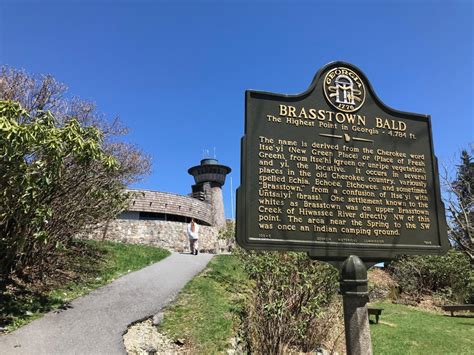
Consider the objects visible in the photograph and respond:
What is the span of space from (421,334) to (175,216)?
29652 mm

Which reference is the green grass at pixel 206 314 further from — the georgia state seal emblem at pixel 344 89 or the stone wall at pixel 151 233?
the stone wall at pixel 151 233

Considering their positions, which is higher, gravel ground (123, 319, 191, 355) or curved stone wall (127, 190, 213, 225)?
curved stone wall (127, 190, 213, 225)

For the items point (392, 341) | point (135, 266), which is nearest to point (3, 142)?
point (135, 266)

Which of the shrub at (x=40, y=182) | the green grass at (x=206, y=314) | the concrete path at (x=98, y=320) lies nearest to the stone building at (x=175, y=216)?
the shrub at (x=40, y=182)

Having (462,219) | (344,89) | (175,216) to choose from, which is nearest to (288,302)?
(344,89)

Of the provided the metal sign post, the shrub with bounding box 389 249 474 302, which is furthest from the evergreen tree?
the metal sign post

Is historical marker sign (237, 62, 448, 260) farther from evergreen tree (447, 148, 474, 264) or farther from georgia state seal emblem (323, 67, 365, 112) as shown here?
evergreen tree (447, 148, 474, 264)

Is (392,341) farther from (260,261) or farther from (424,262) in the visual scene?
(424,262)

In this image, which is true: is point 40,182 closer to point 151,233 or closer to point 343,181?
point 343,181

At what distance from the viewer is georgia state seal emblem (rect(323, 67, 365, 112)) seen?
478 centimetres

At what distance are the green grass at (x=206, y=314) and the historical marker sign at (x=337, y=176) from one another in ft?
12.2

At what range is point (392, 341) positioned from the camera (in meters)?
9.23

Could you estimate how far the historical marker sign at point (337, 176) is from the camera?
432cm

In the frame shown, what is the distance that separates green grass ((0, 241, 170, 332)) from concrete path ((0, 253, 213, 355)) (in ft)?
1.01
